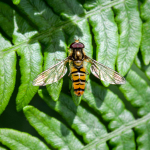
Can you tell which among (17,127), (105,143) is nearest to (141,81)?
(105,143)

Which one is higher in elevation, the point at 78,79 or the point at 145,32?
the point at 145,32

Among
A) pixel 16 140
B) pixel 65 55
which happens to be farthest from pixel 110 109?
pixel 16 140

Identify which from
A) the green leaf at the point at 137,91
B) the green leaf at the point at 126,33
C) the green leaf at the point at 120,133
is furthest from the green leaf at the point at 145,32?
the green leaf at the point at 120,133

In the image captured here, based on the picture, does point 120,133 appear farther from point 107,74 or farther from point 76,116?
point 107,74

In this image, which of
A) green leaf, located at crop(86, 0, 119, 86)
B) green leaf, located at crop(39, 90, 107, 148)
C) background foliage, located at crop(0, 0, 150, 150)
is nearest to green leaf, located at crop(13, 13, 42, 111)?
background foliage, located at crop(0, 0, 150, 150)

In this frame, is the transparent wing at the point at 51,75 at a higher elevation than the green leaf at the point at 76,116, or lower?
higher

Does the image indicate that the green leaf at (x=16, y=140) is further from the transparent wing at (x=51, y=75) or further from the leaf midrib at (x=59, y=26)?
the leaf midrib at (x=59, y=26)

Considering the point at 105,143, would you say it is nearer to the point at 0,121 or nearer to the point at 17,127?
the point at 17,127

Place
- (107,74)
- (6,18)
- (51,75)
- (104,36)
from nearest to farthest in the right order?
(6,18)
(104,36)
(51,75)
(107,74)
